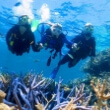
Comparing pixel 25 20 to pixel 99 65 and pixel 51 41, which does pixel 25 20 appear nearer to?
pixel 51 41

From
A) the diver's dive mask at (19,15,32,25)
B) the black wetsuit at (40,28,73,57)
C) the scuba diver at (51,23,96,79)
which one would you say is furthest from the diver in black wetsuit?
the diver's dive mask at (19,15,32,25)

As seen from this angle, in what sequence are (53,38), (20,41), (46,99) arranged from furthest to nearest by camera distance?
(53,38) → (20,41) → (46,99)

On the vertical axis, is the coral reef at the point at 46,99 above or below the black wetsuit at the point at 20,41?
below

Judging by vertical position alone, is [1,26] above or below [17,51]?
above

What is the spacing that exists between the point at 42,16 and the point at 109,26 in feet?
24.7

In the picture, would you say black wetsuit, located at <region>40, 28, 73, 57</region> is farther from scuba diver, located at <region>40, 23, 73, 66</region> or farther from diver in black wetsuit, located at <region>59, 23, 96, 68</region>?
diver in black wetsuit, located at <region>59, 23, 96, 68</region>

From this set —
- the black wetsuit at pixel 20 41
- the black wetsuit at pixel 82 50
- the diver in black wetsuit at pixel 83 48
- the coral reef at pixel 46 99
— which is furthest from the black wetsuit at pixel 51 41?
the coral reef at pixel 46 99

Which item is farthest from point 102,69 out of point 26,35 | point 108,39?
point 108,39

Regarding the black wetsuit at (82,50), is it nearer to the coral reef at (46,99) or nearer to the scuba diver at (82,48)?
the scuba diver at (82,48)

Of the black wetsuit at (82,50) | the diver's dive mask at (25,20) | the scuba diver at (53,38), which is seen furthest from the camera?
the black wetsuit at (82,50)

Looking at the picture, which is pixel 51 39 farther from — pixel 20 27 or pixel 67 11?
pixel 67 11

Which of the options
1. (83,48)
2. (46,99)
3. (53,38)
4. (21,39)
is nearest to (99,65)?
(83,48)

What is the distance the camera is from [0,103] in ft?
9.19

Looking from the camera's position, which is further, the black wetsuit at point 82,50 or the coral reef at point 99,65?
the coral reef at point 99,65
